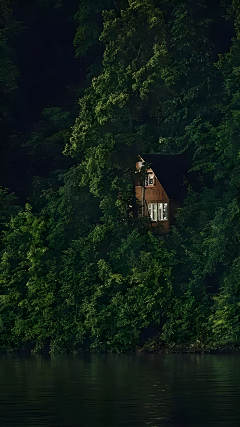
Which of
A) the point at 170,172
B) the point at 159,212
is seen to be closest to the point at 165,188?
the point at 170,172

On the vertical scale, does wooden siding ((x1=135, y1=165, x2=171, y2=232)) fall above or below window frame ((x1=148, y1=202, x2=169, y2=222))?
above

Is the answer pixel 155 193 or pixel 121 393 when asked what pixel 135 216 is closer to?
pixel 155 193

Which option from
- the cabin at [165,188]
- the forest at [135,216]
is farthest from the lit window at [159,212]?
the forest at [135,216]

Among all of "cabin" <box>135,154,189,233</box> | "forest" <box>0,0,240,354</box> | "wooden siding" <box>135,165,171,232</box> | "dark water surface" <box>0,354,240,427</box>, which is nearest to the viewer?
"dark water surface" <box>0,354,240,427</box>

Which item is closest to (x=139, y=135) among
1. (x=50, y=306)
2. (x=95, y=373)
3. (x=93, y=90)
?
(x=93, y=90)

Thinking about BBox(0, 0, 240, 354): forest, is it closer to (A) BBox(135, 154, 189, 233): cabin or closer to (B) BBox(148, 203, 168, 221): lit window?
(A) BBox(135, 154, 189, 233): cabin

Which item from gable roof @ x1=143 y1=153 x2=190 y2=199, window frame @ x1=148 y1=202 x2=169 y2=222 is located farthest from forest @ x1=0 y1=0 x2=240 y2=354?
window frame @ x1=148 y1=202 x2=169 y2=222

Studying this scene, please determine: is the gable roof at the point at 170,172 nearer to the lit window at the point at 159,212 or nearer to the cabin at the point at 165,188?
the cabin at the point at 165,188
